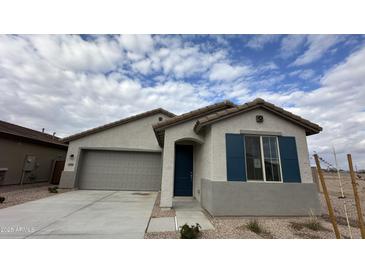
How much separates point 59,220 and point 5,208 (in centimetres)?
Answer: 307

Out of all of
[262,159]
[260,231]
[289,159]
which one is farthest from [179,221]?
[289,159]

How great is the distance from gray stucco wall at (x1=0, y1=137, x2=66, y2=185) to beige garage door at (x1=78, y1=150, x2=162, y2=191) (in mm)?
4595

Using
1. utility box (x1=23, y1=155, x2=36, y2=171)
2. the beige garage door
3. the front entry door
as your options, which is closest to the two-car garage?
the beige garage door

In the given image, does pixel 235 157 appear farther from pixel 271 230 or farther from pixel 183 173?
pixel 183 173

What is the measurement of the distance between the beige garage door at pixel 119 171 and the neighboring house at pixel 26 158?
10.6 feet

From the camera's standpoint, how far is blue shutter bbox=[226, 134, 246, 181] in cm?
525

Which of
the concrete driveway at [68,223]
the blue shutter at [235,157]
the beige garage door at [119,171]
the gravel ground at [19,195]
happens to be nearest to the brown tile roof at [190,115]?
the blue shutter at [235,157]

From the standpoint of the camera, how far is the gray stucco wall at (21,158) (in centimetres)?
999

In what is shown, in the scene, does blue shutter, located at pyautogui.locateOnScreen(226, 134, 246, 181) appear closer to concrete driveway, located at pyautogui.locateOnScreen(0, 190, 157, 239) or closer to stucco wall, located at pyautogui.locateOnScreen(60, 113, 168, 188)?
concrete driveway, located at pyautogui.locateOnScreen(0, 190, 157, 239)

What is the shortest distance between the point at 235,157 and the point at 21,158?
14.8 meters

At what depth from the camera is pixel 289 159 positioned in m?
5.55

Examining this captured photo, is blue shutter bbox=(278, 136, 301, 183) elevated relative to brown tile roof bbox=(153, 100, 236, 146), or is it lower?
lower
